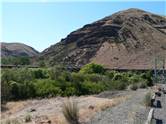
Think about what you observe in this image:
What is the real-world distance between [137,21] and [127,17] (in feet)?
34.2

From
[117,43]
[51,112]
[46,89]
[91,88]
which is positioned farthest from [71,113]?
[117,43]

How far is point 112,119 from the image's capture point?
17.8 meters

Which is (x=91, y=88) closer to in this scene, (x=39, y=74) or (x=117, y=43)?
(x=39, y=74)

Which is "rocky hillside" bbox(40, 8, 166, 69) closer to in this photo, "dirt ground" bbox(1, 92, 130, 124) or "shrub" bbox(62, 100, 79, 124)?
"dirt ground" bbox(1, 92, 130, 124)

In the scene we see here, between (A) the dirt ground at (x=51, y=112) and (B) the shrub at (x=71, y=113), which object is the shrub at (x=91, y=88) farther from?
(B) the shrub at (x=71, y=113)

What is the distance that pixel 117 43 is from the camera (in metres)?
149

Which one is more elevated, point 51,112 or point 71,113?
point 71,113

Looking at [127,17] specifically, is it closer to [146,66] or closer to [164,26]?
[164,26]

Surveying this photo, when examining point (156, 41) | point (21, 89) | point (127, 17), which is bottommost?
point (21, 89)

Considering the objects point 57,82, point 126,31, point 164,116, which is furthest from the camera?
point 126,31

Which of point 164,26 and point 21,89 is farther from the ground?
point 164,26

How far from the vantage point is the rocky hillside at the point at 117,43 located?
136500 millimetres

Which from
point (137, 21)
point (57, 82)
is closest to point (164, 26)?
point (137, 21)

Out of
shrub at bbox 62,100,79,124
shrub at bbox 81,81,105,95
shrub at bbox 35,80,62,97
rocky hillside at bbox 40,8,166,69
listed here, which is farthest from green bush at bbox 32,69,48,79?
rocky hillside at bbox 40,8,166,69
